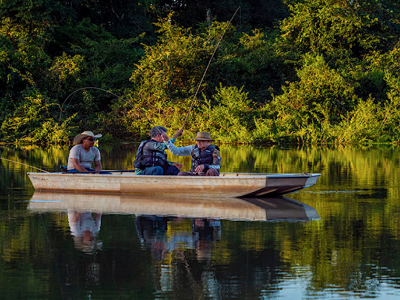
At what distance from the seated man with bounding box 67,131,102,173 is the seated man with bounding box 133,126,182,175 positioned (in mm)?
875

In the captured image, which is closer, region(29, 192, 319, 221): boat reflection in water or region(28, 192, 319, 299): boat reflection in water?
region(28, 192, 319, 299): boat reflection in water

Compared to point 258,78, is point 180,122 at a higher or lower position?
lower

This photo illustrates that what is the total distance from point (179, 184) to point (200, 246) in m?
4.45

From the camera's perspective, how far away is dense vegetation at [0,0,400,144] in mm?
30891

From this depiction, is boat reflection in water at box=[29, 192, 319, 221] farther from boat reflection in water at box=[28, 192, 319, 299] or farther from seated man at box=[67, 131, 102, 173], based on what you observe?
seated man at box=[67, 131, 102, 173]

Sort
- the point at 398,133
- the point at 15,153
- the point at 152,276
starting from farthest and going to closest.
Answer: the point at 398,133, the point at 15,153, the point at 152,276

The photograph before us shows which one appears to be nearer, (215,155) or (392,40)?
(215,155)

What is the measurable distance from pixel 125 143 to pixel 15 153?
7719 millimetres

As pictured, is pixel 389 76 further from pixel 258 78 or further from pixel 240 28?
pixel 240 28

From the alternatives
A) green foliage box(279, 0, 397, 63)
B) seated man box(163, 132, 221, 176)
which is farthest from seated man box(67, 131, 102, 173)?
green foliage box(279, 0, 397, 63)

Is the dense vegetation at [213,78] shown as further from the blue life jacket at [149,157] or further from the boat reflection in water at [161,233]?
the boat reflection in water at [161,233]

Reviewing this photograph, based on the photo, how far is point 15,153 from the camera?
24.6 metres

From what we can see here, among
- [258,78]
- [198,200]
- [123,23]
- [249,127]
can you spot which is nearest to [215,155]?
[198,200]

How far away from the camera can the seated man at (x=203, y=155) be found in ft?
40.9
